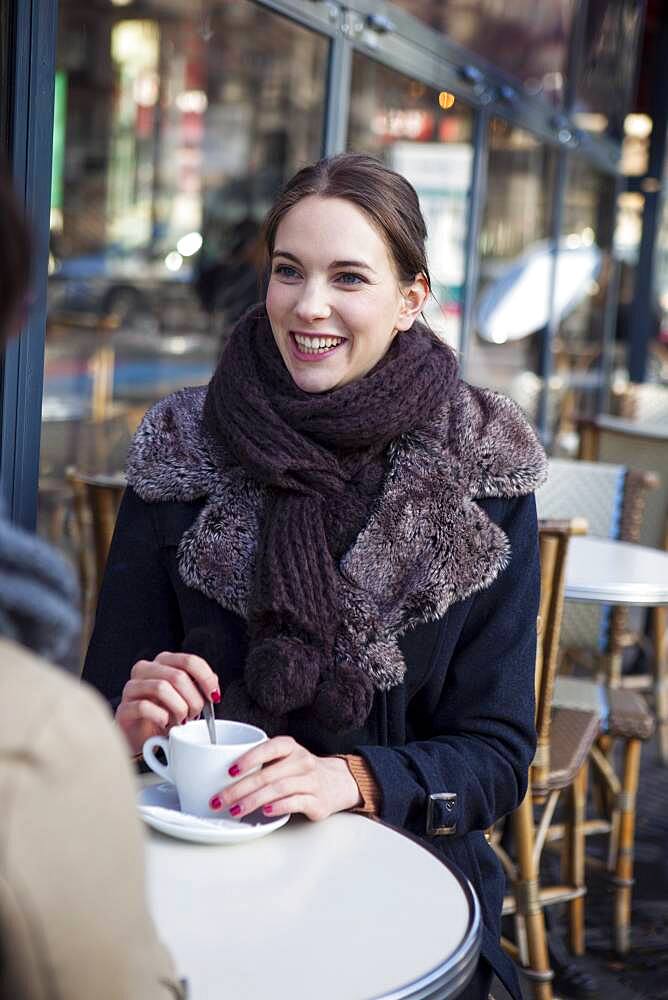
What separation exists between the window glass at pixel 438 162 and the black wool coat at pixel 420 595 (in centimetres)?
301

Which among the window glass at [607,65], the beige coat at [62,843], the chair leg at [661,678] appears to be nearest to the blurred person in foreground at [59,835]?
the beige coat at [62,843]

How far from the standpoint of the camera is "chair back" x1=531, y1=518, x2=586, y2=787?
2.59 m

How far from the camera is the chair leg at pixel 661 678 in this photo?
179 inches

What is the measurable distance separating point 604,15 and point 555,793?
208 inches

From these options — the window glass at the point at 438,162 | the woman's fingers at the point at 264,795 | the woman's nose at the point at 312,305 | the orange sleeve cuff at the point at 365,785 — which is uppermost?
the window glass at the point at 438,162

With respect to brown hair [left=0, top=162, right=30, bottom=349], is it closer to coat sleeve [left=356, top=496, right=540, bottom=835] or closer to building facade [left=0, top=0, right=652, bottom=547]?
building facade [left=0, top=0, right=652, bottom=547]

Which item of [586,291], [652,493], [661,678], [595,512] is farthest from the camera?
[586,291]

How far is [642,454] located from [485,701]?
354cm

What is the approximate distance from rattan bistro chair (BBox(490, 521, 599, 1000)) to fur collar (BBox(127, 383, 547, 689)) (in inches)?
29.6

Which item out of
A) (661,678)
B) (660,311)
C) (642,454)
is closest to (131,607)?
(661,678)

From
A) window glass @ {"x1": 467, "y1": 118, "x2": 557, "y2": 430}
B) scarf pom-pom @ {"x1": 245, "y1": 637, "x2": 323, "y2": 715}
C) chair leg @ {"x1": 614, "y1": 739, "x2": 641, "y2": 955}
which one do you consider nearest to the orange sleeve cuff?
scarf pom-pom @ {"x1": 245, "y1": 637, "x2": 323, "y2": 715}

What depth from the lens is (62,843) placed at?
704 mm

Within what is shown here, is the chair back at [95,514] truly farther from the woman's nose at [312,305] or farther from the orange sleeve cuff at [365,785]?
the orange sleeve cuff at [365,785]

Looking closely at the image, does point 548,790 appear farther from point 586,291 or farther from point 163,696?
point 586,291
